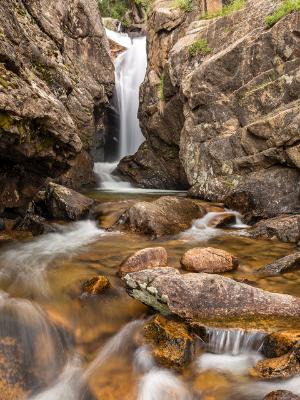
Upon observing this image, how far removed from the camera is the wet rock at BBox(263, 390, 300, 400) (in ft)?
10.5

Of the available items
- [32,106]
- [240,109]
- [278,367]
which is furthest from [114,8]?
[278,367]

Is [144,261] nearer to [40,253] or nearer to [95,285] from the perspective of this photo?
[95,285]

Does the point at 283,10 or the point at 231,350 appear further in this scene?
the point at 283,10

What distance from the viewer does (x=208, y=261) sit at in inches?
248

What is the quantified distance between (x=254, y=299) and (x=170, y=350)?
52.7 inches

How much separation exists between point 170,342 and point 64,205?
22.7ft

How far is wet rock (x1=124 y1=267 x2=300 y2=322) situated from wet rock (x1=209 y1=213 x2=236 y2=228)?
515 centimetres

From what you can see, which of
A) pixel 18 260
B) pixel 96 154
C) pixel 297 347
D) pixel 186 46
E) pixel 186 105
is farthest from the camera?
pixel 96 154

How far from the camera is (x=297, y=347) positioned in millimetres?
3676

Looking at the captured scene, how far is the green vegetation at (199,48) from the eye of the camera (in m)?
15.4

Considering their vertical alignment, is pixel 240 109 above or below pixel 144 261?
above

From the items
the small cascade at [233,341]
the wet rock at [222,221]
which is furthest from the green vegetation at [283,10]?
the small cascade at [233,341]

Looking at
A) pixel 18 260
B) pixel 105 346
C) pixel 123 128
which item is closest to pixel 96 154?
pixel 123 128

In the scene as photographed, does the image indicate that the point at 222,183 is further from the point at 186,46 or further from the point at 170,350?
the point at 170,350
